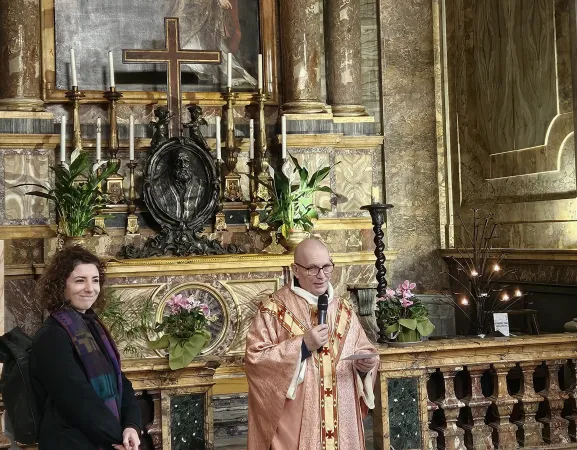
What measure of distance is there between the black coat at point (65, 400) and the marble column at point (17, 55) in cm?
586

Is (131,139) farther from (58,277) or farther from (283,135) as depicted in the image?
(58,277)

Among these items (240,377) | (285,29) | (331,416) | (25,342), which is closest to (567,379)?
(331,416)

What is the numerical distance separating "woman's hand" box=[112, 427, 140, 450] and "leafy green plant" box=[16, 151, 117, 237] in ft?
15.7

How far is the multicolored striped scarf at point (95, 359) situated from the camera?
4.17 meters

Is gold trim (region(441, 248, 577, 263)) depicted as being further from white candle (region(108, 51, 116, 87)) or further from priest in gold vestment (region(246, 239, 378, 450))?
priest in gold vestment (region(246, 239, 378, 450))

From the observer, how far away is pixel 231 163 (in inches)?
395

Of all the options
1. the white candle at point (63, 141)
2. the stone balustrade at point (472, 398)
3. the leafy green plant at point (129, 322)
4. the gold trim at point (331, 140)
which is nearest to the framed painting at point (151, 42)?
the gold trim at point (331, 140)

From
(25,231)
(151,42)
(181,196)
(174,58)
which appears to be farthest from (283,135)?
(25,231)

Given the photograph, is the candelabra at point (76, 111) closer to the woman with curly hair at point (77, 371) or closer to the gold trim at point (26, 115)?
the gold trim at point (26, 115)

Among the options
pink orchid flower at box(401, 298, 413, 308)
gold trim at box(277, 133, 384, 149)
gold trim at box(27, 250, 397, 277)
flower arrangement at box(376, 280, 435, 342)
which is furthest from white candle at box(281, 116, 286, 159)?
pink orchid flower at box(401, 298, 413, 308)

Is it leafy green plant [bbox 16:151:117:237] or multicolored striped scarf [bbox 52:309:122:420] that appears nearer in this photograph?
multicolored striped scarf [bbox 52:309:122:420]

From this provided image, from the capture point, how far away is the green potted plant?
9266mm

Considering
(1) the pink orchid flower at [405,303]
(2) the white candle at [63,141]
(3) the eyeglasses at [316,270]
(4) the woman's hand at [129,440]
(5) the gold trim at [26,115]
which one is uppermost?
(5) the gold trim at [26,115]

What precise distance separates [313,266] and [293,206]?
4.14 m
